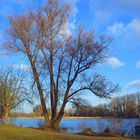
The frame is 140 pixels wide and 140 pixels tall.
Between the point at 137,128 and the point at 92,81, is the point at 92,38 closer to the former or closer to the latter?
the point at 92,81

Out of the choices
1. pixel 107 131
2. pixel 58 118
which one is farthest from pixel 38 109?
pixel 107 131

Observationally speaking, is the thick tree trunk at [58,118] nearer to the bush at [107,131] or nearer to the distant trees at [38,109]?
the distant trees at [38,109]

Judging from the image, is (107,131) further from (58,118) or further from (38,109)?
(38,109)

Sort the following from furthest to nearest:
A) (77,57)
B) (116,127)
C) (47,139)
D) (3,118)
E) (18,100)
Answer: (18,100) < (3,118) < (77,57) < (116,127) < (47,139)

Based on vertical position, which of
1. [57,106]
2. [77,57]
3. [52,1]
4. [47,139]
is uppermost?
[52,1]

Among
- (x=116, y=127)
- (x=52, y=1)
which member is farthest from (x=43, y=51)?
(x=116, y=127)

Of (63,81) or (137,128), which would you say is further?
(63,81)

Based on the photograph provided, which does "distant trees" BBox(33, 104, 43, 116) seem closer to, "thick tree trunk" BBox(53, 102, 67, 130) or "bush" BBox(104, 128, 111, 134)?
"thick tree trunk" BBox(53, 102, 67, 130)

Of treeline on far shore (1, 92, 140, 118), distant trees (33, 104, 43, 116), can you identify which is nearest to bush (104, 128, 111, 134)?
treeline on far shore (1, 92, 140, 118)

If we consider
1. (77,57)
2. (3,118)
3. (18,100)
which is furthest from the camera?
(18,100)

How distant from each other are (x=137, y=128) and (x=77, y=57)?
921cm

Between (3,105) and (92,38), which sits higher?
(92,38)

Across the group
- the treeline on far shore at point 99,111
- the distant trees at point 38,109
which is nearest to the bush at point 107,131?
the treeline on far shore at point 99,111

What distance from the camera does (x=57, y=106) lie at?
33.1 metres
